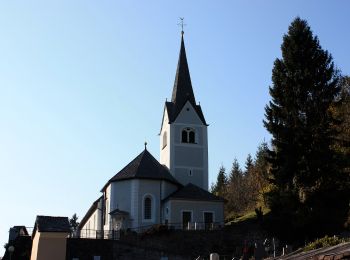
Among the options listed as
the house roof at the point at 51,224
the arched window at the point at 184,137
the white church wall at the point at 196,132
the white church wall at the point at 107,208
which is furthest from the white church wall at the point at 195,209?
the house roof at the point at 51,224

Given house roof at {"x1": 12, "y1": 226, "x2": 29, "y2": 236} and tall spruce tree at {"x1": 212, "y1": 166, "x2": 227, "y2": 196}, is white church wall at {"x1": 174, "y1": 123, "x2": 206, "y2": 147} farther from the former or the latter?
tall spruce tree at {"x1": 212, "y1": 166, "x2": 227, "y2": 196}

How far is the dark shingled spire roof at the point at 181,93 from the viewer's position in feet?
184

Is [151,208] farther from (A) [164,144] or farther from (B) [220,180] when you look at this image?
(B) [220,180]

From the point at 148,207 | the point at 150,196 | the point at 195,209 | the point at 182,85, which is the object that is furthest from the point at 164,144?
the point at 195,209

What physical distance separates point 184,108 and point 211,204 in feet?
42.2

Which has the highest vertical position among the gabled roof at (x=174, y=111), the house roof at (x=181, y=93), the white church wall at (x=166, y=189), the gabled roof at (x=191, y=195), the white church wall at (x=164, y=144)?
the house roof at (x=181, y=93)

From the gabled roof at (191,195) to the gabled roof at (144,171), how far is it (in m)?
1.87

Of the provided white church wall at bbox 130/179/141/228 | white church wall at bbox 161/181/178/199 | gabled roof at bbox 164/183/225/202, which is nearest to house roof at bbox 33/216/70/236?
white church wall at bbox 130/179/141/228

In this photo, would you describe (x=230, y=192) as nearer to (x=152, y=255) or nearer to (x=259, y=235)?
(x=259, y=235)

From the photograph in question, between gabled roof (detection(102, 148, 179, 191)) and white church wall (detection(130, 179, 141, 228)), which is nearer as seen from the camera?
white church wall (detection(130, 179, 141, 228))

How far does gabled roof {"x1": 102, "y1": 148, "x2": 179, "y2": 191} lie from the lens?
158ft

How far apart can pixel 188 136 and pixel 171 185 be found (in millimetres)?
7378

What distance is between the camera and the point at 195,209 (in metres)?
46.6

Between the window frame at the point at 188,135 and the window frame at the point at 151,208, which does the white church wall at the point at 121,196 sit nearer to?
the window frame at the point at 151,208
